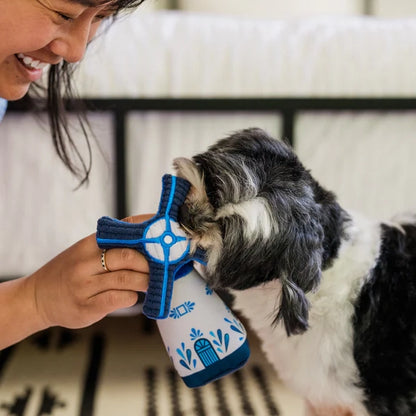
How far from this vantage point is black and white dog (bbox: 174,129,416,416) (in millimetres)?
786

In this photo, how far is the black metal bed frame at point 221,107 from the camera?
4.09 ft

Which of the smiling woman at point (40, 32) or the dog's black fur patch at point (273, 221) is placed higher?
the smiling woman at point (40, 32)

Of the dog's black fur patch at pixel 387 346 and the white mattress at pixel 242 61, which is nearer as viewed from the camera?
the dog's black fur patch at pixel 387 346

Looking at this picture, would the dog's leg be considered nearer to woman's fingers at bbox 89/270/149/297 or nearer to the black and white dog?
the black and white dog

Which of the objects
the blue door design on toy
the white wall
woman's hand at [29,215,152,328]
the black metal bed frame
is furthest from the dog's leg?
the white wall

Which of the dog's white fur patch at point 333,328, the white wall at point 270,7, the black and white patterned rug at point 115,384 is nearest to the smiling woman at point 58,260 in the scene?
the dog's white fur patch at point 333,328

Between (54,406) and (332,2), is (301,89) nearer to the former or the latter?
(54,406)

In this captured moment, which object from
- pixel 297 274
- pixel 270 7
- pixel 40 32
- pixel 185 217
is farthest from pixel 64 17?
pixel 270 7

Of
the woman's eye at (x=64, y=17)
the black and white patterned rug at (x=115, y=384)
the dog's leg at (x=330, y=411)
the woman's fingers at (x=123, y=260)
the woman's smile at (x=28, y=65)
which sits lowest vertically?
the black and white patterned rug at (x=115, y=384)

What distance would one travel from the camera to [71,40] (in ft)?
2.77

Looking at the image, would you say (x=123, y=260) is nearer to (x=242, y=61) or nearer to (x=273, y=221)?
→ (x=273, y=221)

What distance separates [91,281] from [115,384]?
23.7 inches

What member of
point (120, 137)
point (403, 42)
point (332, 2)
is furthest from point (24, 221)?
point (332, 2)

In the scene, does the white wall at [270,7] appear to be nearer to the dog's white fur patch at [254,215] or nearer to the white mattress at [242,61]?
the white mattress at [242,61]
